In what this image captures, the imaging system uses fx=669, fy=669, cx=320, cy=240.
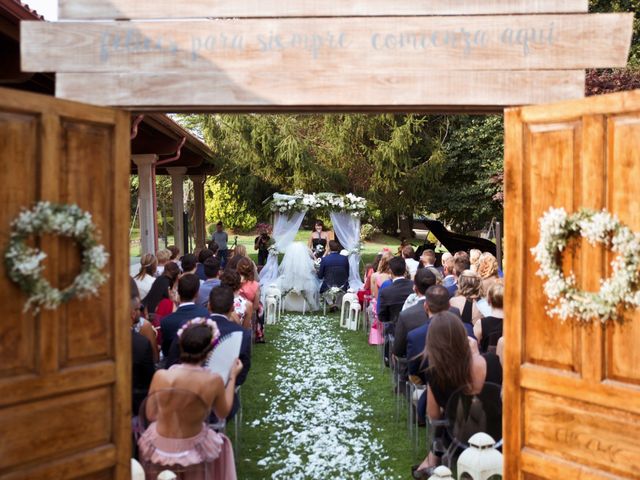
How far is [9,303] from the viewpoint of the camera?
3.60 m

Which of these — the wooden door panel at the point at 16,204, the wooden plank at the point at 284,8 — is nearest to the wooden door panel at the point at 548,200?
the wooden plank at the point at 284,8

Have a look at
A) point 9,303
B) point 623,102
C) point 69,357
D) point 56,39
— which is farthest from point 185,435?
point 623,102

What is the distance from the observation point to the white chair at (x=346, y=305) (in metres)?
11.7

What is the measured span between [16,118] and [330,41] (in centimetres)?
190

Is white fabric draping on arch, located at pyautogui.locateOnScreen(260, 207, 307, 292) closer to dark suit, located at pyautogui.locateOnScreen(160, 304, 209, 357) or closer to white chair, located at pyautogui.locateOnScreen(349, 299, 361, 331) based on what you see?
white chair, located at pyautogui.locateOnScreen(349, 299, 361, 331)

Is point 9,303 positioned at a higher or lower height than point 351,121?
lower

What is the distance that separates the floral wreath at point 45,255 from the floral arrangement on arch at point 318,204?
11248mm

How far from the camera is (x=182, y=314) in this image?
570cm

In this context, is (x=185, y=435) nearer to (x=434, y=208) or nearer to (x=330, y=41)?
(x=330, y=41)

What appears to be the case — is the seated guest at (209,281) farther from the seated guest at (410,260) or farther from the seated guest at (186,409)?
the seated guest at (410,260)

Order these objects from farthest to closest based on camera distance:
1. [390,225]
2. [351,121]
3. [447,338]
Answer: [390,225] → [351,121] → [447,338]

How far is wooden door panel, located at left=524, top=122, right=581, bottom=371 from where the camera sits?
3898mm

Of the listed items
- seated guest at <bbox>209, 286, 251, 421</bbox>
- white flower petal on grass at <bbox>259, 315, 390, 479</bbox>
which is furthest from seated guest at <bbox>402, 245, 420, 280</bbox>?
seated guest at <bbox>209, 286, 251, 421</bbox>

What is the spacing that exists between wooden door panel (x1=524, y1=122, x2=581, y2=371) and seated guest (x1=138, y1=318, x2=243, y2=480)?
1.95m
